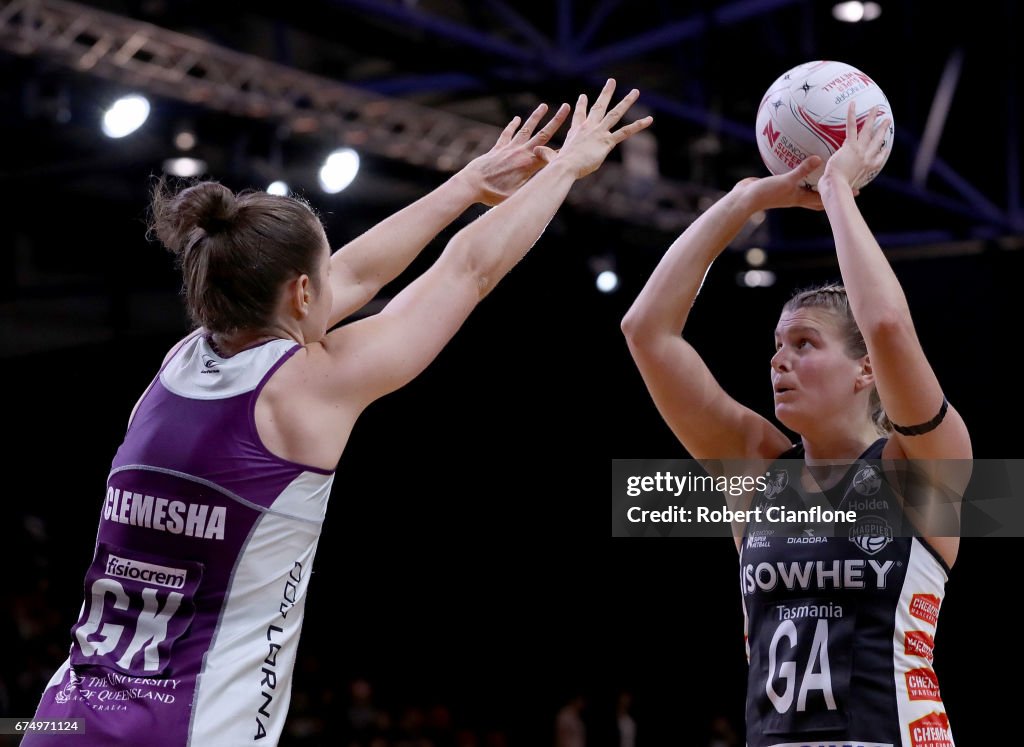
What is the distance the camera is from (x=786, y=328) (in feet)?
9.27

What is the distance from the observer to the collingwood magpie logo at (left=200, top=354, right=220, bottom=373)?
7.17 feet

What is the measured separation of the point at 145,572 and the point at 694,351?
4.49 feet

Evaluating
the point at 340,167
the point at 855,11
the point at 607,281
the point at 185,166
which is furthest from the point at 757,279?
the point at 185,166

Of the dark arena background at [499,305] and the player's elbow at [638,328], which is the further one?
the dark arena background at [499,305]

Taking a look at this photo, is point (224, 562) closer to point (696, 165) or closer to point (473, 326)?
point (696, 165)

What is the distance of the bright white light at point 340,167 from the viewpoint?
7.78 metres

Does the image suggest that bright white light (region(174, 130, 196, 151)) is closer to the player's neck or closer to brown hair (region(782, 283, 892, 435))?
brown hair (region(782, 283, 892, 435))

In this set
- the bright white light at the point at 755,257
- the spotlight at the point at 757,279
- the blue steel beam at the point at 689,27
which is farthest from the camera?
the spotlight at the point at 757,279

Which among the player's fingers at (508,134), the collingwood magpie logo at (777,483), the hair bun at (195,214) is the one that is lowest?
the collingwood magpie logo at (777,483)

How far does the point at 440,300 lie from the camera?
7.63ft

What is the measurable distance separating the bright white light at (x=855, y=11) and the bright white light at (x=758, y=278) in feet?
9.26

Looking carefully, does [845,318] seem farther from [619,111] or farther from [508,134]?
[508,134]

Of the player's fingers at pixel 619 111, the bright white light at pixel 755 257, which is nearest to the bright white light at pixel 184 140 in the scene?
the bright white light at pixel 755 257

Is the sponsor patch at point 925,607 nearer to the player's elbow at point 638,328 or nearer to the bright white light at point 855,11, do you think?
the player's elbow at point 638,328
